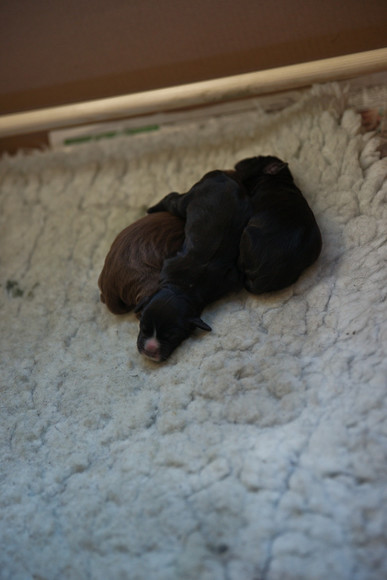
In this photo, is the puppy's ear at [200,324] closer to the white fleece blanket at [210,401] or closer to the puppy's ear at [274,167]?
the white fleece blanket at [210,401]

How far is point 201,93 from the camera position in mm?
2033

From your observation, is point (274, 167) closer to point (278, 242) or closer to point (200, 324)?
point (278, 242)

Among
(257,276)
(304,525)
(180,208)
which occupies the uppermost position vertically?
(180,208)

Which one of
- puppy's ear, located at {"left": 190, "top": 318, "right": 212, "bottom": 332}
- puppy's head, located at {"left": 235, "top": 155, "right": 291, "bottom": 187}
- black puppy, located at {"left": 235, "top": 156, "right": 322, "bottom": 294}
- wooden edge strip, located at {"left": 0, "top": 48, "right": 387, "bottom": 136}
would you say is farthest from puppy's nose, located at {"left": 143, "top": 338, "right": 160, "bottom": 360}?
wooden edge strip, located at {"left": 0, "top": 48, "right": 387, "bottom": 136}

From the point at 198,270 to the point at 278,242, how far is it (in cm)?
27

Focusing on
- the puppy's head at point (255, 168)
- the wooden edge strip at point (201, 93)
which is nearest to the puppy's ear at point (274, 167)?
the puppy's head at point (255, 168)

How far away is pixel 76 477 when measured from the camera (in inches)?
56.1

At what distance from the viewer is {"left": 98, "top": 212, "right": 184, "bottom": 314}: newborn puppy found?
5.97ft

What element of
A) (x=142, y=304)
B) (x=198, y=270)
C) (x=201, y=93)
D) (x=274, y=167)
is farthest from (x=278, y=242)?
(x=201, y=93)

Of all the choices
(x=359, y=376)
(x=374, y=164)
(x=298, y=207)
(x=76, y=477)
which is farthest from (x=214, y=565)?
(x=374, y=164)

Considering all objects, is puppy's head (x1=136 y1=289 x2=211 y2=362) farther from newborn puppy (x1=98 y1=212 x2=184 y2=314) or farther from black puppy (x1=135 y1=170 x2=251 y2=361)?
newborn puppy (x1=98 y1=212 x2=184 y2=314)

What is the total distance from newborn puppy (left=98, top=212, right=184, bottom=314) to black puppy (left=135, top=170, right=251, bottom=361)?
0.06m

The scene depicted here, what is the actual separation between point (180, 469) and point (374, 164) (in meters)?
1.21

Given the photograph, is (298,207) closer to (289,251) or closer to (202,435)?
(289,251)
